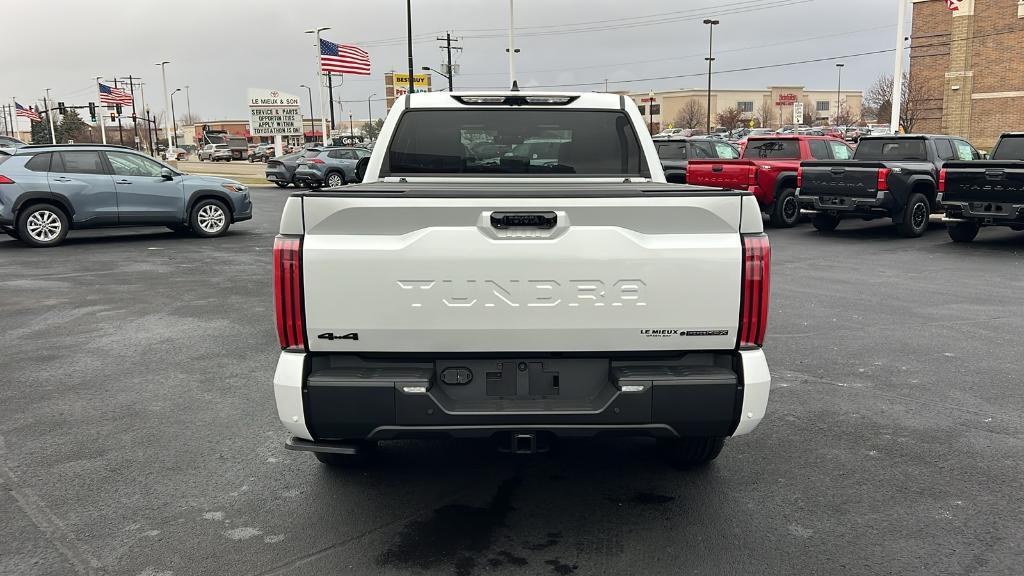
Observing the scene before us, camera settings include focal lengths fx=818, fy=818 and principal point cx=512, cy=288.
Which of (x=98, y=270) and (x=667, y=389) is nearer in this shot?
(x=667, y=389)

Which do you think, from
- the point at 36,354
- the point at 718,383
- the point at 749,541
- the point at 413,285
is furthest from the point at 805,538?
the point at 36,354

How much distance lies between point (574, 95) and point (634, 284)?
2.45 metres

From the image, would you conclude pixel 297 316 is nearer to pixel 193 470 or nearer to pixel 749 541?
pixel 193 470

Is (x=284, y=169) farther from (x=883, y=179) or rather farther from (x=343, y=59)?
(x=883, y=179)

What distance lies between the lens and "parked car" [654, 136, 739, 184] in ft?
62.8

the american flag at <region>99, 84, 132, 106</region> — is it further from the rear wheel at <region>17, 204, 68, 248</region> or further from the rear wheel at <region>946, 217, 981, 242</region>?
the rear wheel at <region>946, 217, 981, 242</region>

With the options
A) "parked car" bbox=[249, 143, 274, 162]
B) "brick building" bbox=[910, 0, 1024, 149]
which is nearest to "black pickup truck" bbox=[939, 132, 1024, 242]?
"brick building" bbox=[910, 0, 1024, 149]

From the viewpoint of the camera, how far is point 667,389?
344 centimetres

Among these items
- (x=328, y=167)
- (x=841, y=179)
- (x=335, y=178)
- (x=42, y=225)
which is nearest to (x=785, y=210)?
(x=841, y=179)

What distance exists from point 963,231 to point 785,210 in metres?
3.79

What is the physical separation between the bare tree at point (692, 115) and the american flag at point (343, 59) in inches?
3306

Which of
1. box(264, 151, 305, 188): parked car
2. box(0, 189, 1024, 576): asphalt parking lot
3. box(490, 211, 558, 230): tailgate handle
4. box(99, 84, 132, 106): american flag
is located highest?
box(99, 84, 132, 106): american flag

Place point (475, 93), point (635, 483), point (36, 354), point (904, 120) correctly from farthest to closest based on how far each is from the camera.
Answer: point (904, 120)
point (36, 354)
point (475, 93)
point (635, 483)

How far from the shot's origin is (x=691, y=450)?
441 centimetres
